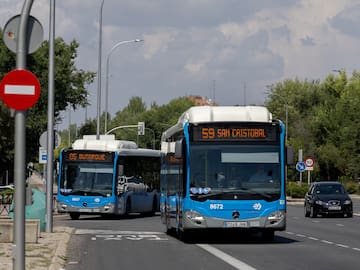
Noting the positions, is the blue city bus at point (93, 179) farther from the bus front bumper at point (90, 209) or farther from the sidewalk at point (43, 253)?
the sidewalk at point (43, 253)

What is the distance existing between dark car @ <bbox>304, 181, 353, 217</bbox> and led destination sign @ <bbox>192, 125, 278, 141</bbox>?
765 inches

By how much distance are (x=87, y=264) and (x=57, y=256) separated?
86 cm

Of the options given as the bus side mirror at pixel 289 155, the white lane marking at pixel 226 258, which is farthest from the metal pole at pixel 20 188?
the bus side mirror at pixel 289 155

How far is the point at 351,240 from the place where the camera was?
1053 inches

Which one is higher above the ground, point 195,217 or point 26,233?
point 195,217

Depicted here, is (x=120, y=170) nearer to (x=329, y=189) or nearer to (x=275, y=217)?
(x=329, y=189)

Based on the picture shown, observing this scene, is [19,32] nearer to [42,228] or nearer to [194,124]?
[194,124]

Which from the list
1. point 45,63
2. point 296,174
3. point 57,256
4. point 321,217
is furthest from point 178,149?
point 296,174

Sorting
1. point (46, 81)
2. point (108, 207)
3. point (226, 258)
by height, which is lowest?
point (226, 258)

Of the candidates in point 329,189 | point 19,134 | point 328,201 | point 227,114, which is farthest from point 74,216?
point 19,134

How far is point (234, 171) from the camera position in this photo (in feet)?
77.8

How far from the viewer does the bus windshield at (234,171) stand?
2367cm

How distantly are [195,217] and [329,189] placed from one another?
21216mm

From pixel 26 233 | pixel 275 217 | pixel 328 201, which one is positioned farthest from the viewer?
pixel 328 201
